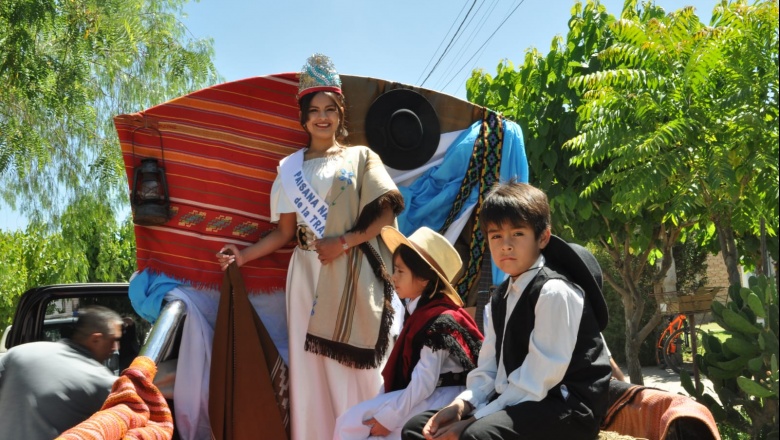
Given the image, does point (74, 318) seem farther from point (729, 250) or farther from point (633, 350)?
point (633, 350)

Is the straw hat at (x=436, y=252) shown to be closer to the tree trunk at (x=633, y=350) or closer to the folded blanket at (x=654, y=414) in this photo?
the folded blanket at (x=654, y=414)

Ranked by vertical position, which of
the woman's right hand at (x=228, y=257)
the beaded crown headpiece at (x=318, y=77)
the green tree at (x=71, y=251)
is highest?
the beaded crown headpiece at (x=318, y=77)

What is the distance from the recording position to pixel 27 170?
32.4ft

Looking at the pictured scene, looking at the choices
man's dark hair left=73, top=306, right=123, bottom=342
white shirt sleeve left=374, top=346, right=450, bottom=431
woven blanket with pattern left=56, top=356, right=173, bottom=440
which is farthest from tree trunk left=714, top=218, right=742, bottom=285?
man's dark hair left=73, top=306, right=123, bottom=342

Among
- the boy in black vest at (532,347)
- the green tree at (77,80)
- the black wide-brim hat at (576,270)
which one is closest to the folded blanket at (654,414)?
the boy in black vest at (532,347)

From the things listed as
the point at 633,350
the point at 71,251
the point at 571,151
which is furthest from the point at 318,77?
the point at 71,251

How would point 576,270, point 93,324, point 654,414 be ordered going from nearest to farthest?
point 576,270 → point 654,414 → point 93,324

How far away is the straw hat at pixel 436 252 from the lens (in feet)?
11.7

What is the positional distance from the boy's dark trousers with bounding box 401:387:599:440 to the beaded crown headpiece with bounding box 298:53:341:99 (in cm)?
217

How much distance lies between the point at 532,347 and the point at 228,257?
85.1 inches

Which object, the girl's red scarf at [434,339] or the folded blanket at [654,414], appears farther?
the girl's red scarf at [434,339]

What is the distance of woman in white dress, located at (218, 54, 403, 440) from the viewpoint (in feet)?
13.2

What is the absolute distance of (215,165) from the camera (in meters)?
4.65

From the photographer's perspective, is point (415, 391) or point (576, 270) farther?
point (415, 391)
